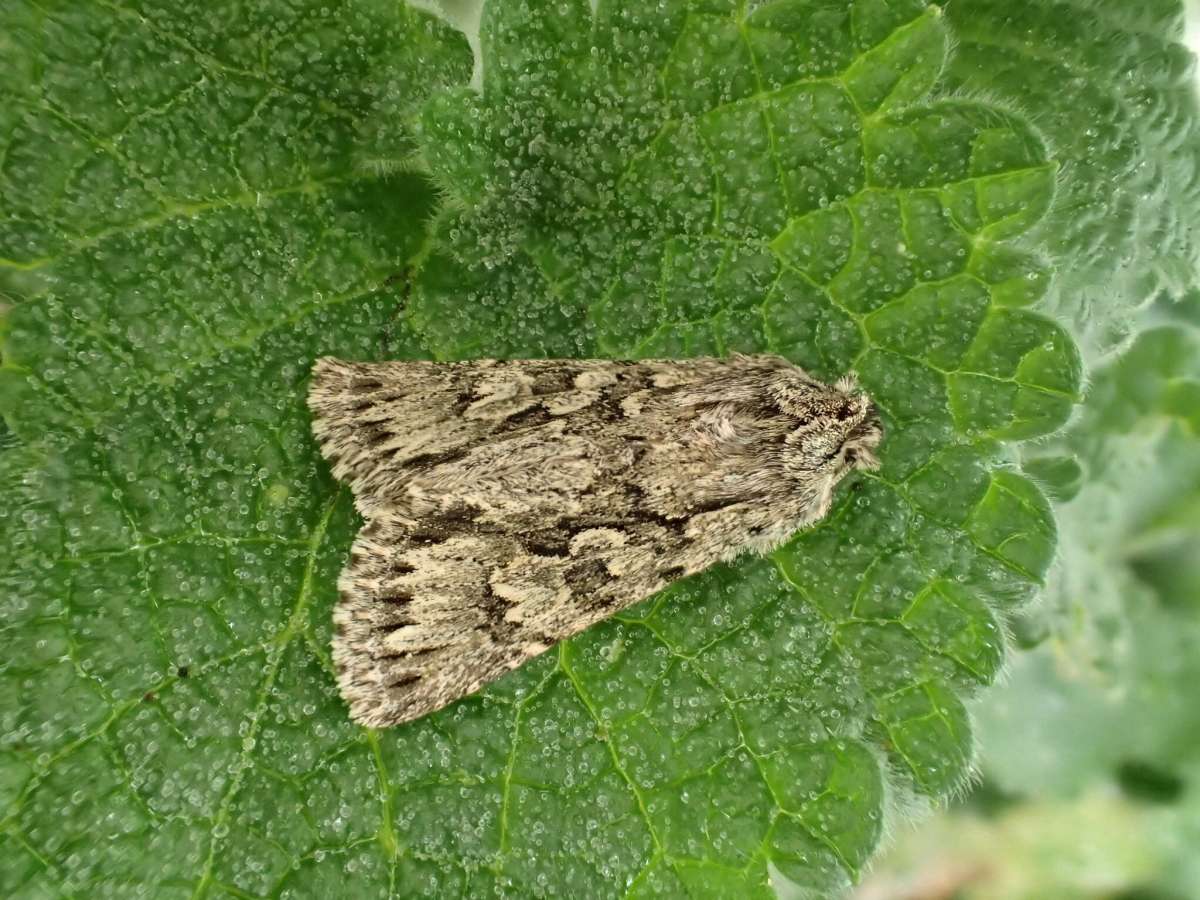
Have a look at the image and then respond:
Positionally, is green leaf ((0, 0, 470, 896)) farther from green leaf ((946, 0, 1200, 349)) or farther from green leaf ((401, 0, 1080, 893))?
green leaf ((946, 0, 1200, 349))

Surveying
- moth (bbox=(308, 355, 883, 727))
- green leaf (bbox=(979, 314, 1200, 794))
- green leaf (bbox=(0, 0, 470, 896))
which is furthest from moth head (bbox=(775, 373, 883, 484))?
green leaf (bbox=(979, 314, 1200, 794))

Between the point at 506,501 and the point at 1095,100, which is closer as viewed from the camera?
the point at 506,501

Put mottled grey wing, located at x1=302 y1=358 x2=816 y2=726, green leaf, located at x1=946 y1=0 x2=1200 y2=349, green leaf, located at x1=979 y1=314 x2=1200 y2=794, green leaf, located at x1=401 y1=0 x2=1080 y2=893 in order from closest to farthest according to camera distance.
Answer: green leaf, located at x1=401 y1=0 x2=1080 y2=893 → mottled grey wing, located at x1=302 y1=358 x2=816 y2=726 → green leaf, located at x1=946 y1=0 x2=1200 y2=349 → green leaf, located at x1=979 y1=314 x2=1200 y2=794

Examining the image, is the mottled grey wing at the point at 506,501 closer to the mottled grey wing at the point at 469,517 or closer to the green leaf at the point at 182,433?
the mottled grey wing at the point at 469,517

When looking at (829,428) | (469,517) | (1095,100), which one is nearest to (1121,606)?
(1095,100)

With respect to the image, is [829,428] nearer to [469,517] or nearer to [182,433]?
[469,517]

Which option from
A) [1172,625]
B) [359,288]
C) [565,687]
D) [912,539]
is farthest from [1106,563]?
[359,288]

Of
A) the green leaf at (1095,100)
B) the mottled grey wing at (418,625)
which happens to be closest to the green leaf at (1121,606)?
the green leaf at (1095,100)
